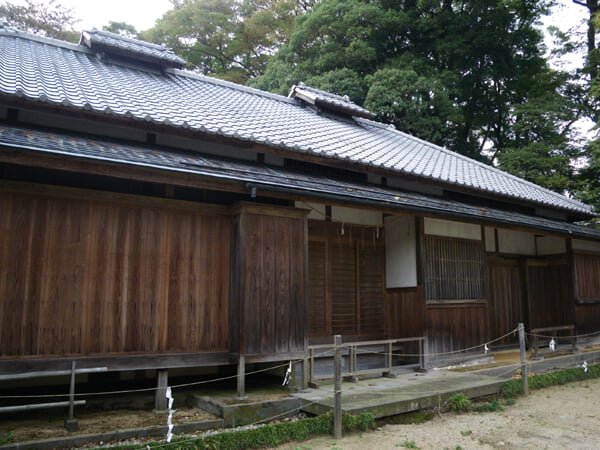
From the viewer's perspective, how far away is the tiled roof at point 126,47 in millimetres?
10648

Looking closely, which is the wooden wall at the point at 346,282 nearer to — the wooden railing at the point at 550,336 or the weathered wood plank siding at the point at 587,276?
the wooden railing at the point at 550,336

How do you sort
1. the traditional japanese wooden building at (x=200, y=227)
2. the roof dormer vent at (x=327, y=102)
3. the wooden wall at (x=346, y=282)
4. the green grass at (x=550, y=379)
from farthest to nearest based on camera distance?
the roof dormer vent at (x=327, y=102)
the wooden wall at (x=346, y=282)
the green grass at (x=550, y=379)
the traditional japanese wooden building at (x=200, y=227)

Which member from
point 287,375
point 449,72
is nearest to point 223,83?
point 287,375

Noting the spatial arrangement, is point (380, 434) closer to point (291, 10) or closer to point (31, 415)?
point (31, 415)

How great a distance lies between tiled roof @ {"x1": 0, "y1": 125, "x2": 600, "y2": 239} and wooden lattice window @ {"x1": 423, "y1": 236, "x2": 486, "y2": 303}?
0.86m

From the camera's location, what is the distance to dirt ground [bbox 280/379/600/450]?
5672 millimetres

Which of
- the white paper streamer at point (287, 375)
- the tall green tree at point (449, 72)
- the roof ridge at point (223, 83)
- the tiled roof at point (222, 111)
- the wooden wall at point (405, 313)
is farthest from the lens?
the tall green tree at point (449, 72)

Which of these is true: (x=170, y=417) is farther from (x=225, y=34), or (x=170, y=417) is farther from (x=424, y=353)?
(x=225, y=34)

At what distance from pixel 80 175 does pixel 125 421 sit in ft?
10.4

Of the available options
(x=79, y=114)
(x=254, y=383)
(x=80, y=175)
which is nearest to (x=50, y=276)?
(x=80, y=175)

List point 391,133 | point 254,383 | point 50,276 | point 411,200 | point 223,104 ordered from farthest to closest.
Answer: point 391,133 → point 223,104 → point 411,200 → point 254,383 → point 50,276

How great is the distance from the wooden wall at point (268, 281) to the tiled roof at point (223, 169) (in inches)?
19.9

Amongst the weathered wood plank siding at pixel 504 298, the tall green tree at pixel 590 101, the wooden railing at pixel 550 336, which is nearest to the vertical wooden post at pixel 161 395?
the wooden railing at pixel 550 336

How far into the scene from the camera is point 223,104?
34.5ft
